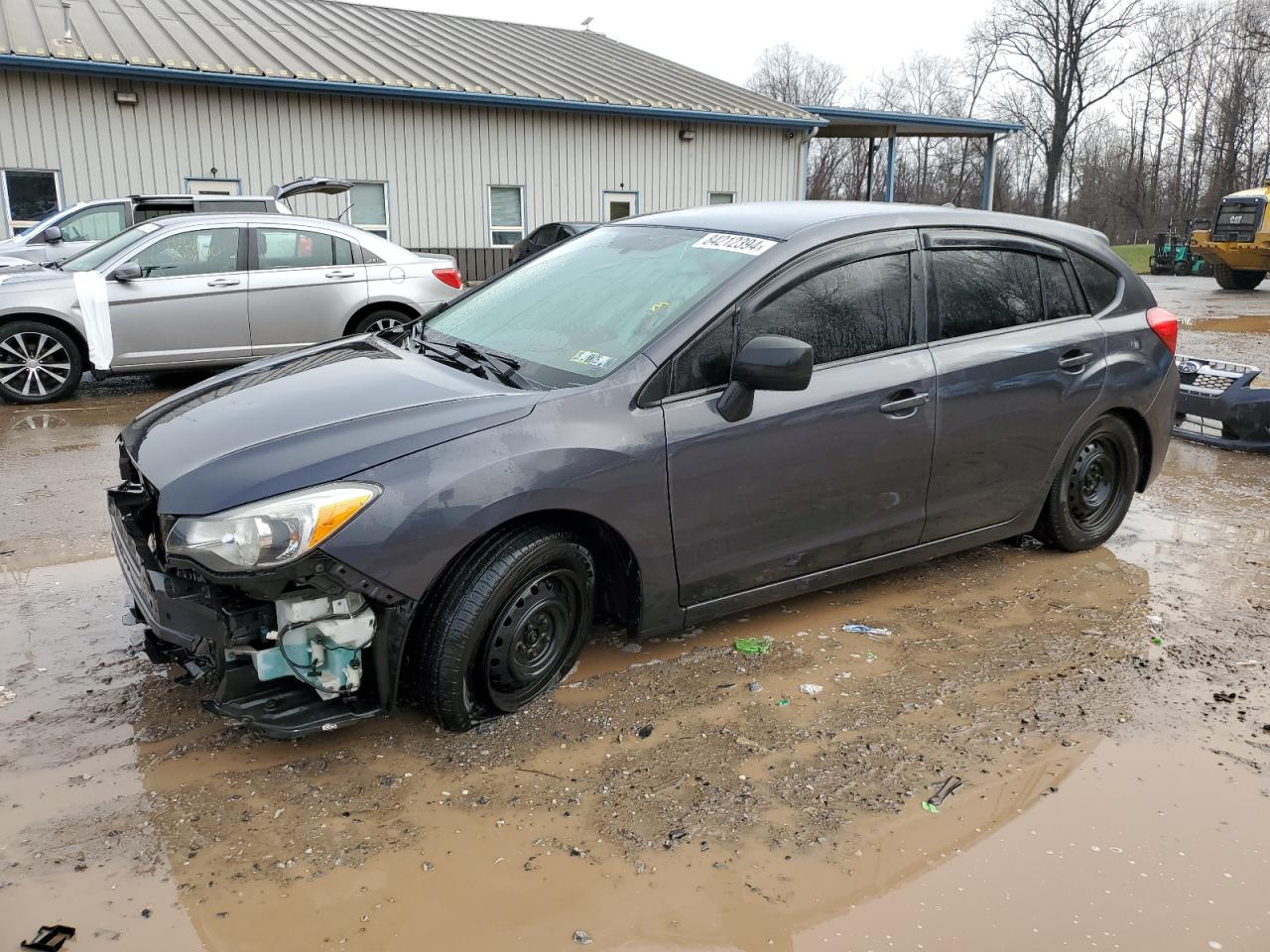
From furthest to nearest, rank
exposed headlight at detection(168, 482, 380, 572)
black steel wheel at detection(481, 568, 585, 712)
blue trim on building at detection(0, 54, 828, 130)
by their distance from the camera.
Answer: blue trim on building at detection(0, 54, 828, 130), black steel wheel at detection(481, 568, 585, 712), exposed headlight at detection(168, 482, 380, 572)

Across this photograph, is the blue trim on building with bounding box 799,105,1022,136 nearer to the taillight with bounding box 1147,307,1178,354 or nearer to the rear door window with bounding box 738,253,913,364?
the taillight with bounding box 1147,307,1178,354

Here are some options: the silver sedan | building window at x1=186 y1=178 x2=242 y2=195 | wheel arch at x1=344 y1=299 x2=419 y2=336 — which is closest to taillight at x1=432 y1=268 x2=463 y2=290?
wheel arch at x1=344 y1=299 x2=419 y2=336

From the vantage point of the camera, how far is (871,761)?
326cm

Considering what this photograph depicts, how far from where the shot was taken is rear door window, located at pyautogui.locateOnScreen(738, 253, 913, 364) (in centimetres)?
383

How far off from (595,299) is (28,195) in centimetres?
1458

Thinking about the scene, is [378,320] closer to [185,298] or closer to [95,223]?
[185,298]

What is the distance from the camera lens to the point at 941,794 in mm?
3090

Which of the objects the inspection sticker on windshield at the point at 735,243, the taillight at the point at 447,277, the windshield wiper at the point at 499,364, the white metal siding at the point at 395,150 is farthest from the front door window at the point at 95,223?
the inspection sticker on windshield at the point at 735,243

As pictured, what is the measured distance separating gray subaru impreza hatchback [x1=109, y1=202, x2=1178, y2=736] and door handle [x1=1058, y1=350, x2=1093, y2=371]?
0.05ft

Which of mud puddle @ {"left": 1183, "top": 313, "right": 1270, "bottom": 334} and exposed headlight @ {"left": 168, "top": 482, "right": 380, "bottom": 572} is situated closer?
exposed headlight @ {"left": 168, "top": 482, "right": 380, "bottom": 572}

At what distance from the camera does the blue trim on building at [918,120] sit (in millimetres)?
23627

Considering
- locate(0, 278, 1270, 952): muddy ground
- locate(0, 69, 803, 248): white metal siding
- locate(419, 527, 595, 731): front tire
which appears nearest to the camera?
locate(0, 278, 1270, 952): muddy ground

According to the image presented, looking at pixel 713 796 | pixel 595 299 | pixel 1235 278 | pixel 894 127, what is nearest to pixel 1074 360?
pixel 595 299

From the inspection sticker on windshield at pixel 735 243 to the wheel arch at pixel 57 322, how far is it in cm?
687
